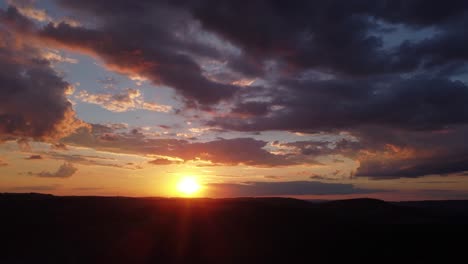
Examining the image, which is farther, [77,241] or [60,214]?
[60,214]

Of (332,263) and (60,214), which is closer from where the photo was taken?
(332,263)

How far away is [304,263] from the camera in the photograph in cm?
2977

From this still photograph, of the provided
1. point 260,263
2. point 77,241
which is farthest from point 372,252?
point 77,241

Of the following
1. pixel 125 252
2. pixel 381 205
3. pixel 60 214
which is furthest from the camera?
pixel 381 205

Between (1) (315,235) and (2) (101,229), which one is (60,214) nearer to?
(2) (101,229)

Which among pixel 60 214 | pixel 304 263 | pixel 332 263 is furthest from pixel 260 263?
pixel 60 214

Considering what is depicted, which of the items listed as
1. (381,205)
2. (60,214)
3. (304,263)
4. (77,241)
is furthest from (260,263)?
(381,205)

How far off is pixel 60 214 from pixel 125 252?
24.6 m

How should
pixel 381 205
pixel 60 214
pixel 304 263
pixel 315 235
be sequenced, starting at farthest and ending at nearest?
1. pixel 381 205
2. pixel 60 214
3. pixel 315 235
4. pixel 304 263

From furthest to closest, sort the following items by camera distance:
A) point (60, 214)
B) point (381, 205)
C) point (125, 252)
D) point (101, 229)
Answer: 1. point (381, 205)
2. point (60, 214)
3. point (101, 229)
4. point (125, 252)

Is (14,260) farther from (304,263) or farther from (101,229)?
(304,263)

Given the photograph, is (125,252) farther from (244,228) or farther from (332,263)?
(332,263)

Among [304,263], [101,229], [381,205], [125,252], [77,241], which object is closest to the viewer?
[304,263]

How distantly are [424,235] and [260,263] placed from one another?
773 inches
